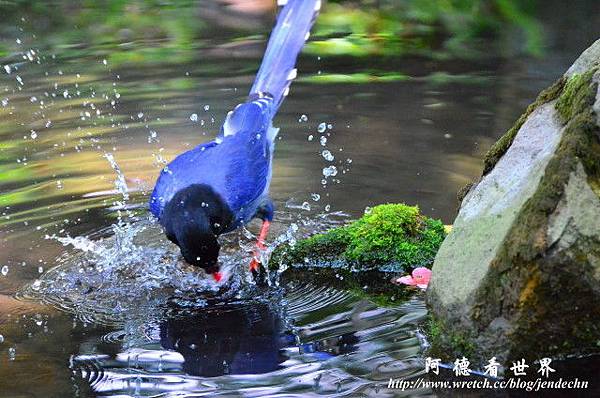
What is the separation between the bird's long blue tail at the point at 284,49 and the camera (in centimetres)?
685

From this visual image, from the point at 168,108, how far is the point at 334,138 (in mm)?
1677

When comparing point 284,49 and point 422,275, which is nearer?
point 422,275

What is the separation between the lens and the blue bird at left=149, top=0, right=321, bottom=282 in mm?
5113

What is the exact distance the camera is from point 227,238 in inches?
246

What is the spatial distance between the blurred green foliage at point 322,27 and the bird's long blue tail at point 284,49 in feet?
11.3

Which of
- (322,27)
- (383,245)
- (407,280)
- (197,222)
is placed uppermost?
(322,27)

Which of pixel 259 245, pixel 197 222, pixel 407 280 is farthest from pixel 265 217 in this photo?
pixel 407 280

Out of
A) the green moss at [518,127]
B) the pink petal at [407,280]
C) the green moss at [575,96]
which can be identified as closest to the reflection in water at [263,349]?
the pink petal at [407,280]

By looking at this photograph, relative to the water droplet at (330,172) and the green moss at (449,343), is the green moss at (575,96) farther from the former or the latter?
the water droplet at (330,172)

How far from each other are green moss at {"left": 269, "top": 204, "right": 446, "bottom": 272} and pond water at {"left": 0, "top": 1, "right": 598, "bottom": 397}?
0.29 meters

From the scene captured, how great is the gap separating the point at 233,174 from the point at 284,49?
1473mm

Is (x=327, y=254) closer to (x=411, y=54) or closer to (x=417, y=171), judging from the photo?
(x=417, y=171)

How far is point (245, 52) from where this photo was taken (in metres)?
10.5

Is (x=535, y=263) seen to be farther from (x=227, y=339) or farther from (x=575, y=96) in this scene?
(x=227, y=339)
